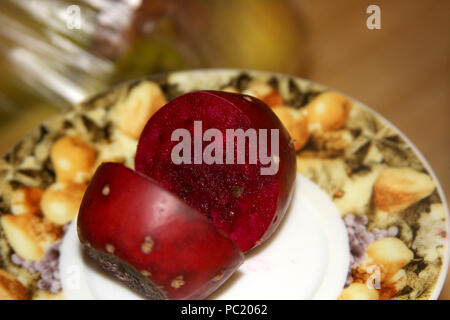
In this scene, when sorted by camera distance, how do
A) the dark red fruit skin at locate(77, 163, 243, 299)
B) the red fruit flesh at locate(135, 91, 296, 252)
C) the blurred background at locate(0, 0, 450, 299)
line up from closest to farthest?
the dark red fruit skin at locate(77, 163, 243, 299)
the red fruit flesh at locate(135, 91, 296, 252)
the blurred background at locate(0, 0, 450, 299)

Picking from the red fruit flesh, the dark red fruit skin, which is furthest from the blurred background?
the dark red fruit skin

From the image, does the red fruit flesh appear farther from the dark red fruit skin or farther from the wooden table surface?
the wooden table surface

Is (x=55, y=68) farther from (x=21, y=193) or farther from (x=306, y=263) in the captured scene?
(x=306, y=263)

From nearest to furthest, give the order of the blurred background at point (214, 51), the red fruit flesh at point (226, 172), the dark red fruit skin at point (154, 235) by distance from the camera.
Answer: the dark red fruit skin at point (154, 235)
the red fruit flesh at point (226, 172)
the blurred background at point (214, 51)

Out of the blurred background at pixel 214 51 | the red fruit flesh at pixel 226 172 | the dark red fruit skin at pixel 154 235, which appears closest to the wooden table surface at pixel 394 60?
the blurred background at pixel 214 51

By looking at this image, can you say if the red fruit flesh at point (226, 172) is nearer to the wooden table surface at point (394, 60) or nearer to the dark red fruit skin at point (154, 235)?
the dark red fruit skin at point (154, 235)

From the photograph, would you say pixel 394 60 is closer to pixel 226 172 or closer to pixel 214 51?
pixel 214 51
